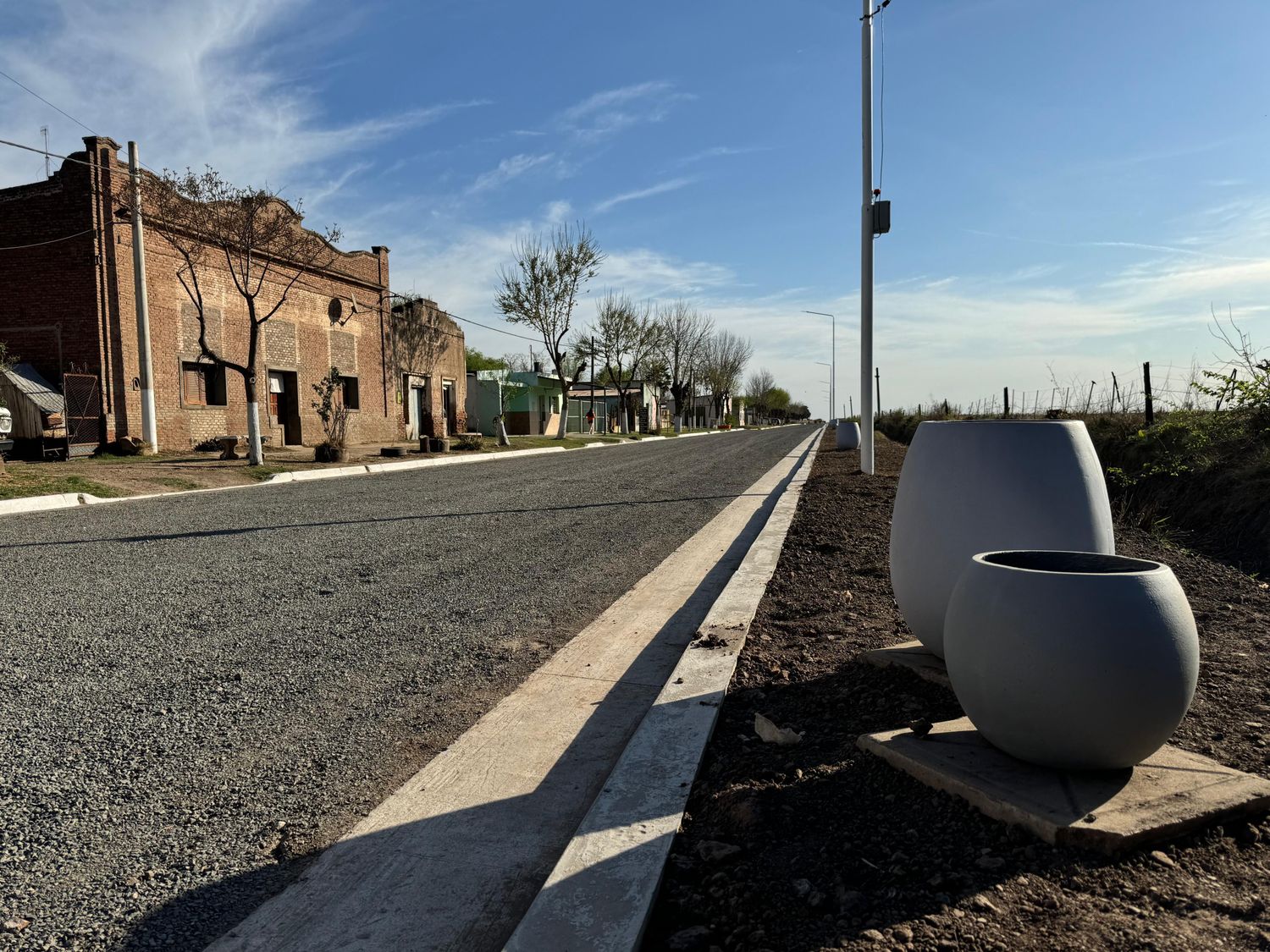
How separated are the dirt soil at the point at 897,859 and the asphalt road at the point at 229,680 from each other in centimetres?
119

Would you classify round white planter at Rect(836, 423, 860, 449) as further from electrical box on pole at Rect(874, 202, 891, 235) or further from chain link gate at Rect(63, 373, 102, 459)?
chain link gate at Rect(63, 373, 102, 459)

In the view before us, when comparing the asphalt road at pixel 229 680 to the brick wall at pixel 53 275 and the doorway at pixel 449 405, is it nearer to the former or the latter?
the brick wall at pixel 53 275

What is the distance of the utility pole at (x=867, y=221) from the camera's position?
14.5m

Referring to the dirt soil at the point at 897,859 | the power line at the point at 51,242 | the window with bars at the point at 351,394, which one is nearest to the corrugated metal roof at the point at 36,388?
the power line at the point at 51,242

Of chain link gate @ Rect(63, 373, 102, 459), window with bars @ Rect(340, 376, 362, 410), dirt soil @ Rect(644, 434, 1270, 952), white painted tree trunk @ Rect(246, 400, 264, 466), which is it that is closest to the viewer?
dirt soil @ Rect(644, 434, 1270, 952)

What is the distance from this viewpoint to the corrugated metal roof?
1850cm

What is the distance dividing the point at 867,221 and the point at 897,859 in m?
13.9

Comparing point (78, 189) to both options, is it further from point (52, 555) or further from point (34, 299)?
point (52, 555)

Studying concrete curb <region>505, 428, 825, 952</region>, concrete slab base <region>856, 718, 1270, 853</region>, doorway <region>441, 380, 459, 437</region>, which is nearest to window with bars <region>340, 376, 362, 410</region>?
doorway <region>441, 380, 459, 437</region>

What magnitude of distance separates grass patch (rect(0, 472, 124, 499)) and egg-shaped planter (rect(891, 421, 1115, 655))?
1315 centimetres

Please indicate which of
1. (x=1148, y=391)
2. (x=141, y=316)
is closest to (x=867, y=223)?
(x=1148, y=391)

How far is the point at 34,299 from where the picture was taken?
65.5ft

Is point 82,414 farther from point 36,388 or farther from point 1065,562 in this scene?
point 1065,562

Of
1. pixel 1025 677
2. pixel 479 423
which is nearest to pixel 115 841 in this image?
pixel 1025 677
